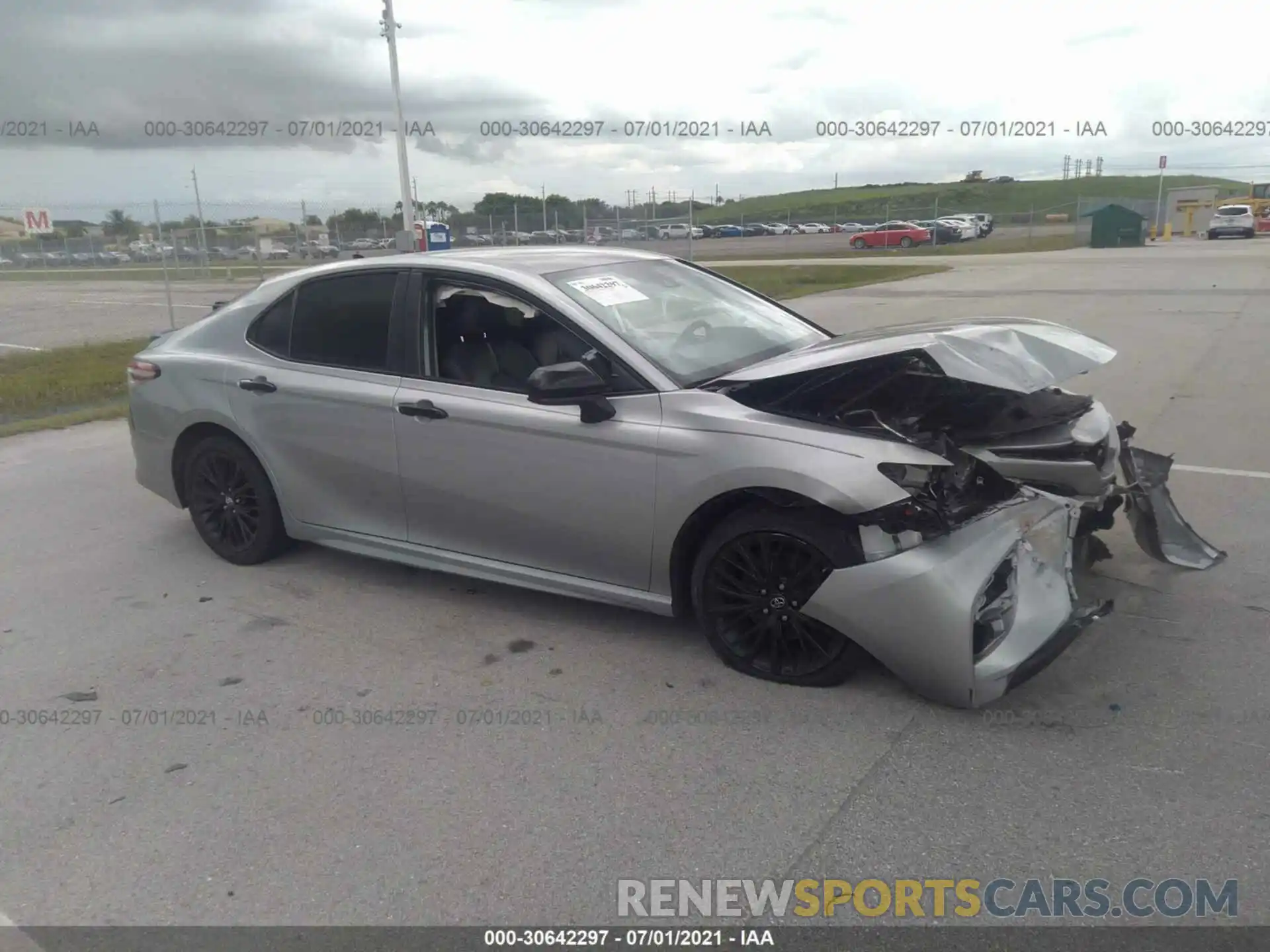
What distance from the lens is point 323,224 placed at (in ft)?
85.8

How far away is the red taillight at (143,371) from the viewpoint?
5.66 m

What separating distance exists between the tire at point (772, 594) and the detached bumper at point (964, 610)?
5.5 inches

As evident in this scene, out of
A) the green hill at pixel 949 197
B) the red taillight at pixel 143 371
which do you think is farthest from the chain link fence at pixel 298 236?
the green hill at pixel 949 197

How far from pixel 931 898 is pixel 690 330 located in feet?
8.77

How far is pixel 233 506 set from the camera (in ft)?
18.1

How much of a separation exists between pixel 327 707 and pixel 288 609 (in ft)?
3.65

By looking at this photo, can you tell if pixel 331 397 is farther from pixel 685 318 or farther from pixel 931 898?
pixel 931 898

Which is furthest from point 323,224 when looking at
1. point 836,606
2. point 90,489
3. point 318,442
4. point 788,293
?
point 836,606

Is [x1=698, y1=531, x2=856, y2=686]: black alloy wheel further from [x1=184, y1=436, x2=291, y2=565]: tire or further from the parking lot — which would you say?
[x1=184, y1=436, x2=291, y2=565]: tire

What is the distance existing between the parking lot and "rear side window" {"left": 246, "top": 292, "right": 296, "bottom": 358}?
1.17 metres

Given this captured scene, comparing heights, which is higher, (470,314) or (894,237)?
(470,314)

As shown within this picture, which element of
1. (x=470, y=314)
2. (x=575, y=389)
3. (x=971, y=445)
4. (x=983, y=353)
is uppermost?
(x=470, y=314)

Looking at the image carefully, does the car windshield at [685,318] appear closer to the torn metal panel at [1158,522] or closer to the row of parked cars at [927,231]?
the torn metal panel at [1158,522]

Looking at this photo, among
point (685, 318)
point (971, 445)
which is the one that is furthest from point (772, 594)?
point (685, 318)
